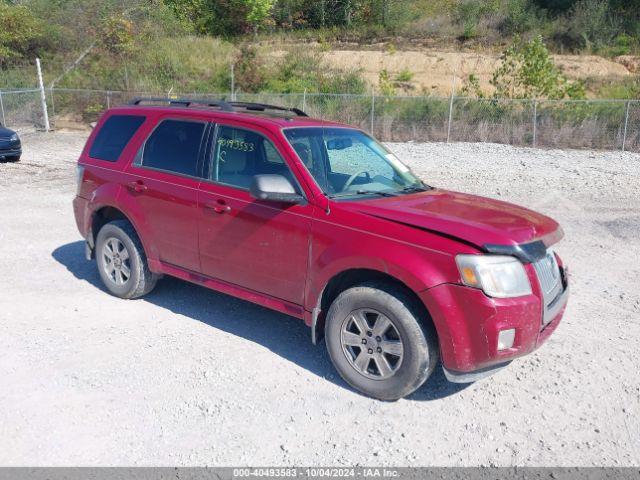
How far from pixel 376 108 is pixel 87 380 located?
61.0ft

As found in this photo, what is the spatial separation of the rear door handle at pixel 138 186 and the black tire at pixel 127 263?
425 millimetres

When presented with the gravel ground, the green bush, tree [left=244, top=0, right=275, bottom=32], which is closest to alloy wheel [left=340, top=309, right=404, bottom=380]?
the gravel ground

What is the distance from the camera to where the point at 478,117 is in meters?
21.3

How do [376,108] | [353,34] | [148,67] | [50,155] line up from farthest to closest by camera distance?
[353,34]
[148,67]
[376,108]
[50,155]

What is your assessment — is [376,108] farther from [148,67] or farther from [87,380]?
[87,380]

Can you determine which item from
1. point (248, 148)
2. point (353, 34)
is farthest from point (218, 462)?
point (353, 34)

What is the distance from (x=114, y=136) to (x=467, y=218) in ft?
12.4

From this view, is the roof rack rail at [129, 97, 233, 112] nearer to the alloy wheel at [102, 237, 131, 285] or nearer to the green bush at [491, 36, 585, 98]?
the alloy wheel at [102, 237, 131, 285]

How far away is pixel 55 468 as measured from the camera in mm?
3607

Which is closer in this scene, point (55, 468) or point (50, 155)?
point (55, 468)

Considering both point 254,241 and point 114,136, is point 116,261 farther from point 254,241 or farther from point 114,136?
point 254,241

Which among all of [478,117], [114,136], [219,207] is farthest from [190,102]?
[478,117]

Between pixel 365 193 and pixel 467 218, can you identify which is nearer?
pixel 467 218

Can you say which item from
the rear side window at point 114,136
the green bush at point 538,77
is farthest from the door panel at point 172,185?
the green bush at point 538,77
